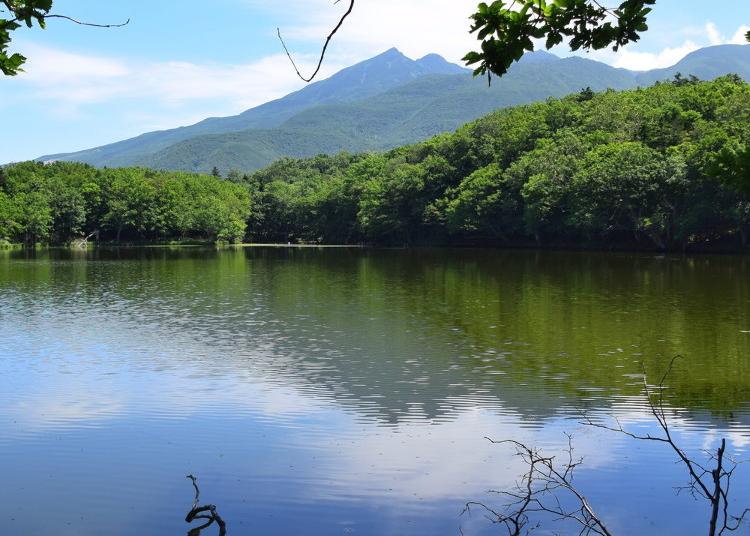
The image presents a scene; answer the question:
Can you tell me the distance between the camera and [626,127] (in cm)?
7088

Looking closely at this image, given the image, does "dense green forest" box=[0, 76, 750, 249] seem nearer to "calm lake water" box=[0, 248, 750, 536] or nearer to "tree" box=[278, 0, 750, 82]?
"calm lake water" box=[0, 248, 750, 536]

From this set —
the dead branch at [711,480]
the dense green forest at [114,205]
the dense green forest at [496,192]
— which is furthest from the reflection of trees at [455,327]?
the dense green forest at [114,205]

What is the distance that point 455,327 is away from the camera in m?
21.9

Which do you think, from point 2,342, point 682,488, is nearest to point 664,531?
point 682,488

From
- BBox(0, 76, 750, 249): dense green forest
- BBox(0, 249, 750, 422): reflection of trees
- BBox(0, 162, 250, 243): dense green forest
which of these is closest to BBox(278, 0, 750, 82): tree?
BBox(0, 249, 750, 422): reflection of trees

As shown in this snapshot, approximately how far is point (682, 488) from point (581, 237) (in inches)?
2549

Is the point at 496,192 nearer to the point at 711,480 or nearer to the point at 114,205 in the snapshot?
the point at 114,205

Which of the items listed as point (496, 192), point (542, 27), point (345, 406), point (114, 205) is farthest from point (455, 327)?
point (114, 205)

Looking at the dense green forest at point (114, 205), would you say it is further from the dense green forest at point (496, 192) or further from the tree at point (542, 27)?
the tree at point (542, 27)

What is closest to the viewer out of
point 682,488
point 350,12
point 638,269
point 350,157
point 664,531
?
point 350,12

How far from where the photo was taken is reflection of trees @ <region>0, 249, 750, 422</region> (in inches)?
549

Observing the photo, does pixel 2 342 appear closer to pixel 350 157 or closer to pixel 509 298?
pixel 509 298

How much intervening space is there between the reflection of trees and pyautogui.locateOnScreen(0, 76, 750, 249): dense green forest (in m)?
8.08

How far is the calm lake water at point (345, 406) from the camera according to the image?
8234 mm
